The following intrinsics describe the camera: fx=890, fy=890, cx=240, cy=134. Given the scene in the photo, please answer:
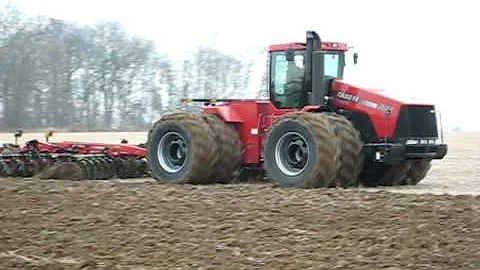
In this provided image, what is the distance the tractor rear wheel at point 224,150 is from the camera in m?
17.3

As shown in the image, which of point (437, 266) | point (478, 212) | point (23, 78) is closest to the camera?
point (437, 266)

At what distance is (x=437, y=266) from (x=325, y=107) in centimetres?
966

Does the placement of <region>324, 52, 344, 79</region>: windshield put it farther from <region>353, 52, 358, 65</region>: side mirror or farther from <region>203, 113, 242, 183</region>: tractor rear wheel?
<region>203, 113, 242, 183</region>: tractor rear wheel

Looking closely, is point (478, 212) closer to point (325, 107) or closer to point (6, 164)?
point (325, 107)

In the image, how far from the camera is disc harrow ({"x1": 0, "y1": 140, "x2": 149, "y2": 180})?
18.2 m

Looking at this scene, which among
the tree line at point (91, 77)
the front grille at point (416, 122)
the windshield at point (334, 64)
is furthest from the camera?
the tree line at point (91, 77)

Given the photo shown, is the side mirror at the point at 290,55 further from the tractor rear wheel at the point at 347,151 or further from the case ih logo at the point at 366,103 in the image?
the tractor rear wheel at the point at 347,151

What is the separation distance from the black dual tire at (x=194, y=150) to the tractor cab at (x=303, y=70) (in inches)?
51.4

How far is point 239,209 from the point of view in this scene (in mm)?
10969

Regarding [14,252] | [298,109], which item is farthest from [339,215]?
[298,109]

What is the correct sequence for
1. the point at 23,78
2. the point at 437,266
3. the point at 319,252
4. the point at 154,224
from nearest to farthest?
the point at 437,266 → the point at 319,252 → the point at 154,224 → the point at 23,78

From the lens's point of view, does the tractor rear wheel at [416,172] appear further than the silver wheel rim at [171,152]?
Yes

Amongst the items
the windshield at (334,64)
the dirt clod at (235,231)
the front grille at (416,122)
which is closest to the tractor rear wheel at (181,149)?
the windshield at (334,64)

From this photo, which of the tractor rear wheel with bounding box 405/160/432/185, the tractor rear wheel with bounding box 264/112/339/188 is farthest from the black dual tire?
the tractor rear wheel with bounding box 405/160/432/185
